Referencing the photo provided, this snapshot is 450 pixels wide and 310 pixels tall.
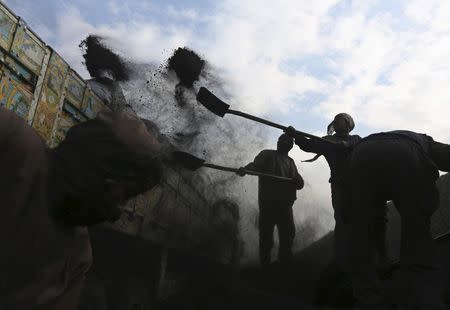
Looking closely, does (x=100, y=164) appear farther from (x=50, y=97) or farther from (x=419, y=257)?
(x=50, y=97)

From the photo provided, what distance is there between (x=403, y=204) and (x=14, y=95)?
316cm

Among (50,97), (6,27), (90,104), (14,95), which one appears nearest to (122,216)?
(90,104)

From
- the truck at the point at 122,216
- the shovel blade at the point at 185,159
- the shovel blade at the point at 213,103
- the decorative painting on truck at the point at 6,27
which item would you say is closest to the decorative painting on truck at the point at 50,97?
the truck at the point at 122,216

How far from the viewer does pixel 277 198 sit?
7047 mm

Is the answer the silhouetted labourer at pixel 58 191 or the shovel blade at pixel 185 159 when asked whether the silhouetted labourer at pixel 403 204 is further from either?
the shovel blade at pixel 185 159

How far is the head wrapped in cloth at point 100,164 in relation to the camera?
3.58 feet

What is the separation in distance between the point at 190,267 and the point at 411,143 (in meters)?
4.98

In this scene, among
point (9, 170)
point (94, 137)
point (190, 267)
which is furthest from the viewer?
point (190, 267)

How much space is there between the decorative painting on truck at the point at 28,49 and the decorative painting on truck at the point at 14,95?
19cm

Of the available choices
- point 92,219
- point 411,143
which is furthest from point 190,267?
point 92,219

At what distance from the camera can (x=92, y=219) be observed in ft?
3.78

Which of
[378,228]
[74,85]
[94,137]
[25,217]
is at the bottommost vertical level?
[25,217]

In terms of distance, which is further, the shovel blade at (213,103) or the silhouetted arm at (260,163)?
the silhouetted arm at (260,163)

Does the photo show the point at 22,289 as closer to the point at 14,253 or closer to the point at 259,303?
the point at 14,253
